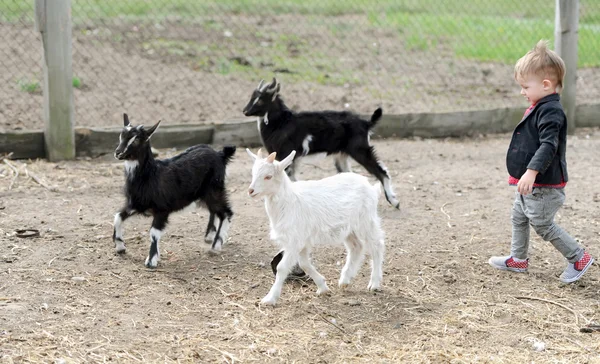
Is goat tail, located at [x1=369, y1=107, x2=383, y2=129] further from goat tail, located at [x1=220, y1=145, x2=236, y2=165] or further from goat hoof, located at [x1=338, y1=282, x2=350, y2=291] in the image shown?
goat hoof, located at [x1=338, y1=282, x2=350, y2=291]

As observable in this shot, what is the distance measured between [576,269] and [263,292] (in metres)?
2.17

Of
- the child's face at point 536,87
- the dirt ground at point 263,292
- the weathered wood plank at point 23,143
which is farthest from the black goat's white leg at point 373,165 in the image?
the weathered wood plank at point 23,143

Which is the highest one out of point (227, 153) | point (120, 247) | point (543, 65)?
point (543, 65)

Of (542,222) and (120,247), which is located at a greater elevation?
(542,222)

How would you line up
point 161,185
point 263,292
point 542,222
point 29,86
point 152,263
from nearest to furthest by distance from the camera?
1. point 263,292
2. point 542,222
3. point 152,263
4. point 161,185
5. point 29,86

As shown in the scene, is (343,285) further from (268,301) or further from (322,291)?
(268,301)

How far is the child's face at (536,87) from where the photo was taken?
17.7ft

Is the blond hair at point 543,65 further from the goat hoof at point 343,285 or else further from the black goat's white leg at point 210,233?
the black goat's white leg at point 210,233

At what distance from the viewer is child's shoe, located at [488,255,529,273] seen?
5.81m

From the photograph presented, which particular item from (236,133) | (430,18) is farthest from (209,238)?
(430,18)

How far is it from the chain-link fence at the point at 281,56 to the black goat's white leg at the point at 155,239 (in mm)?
3723

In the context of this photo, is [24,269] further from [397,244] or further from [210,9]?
[210,9]

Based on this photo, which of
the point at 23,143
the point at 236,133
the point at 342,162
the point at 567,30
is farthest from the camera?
the point at 567,30

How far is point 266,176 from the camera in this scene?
498 cm
